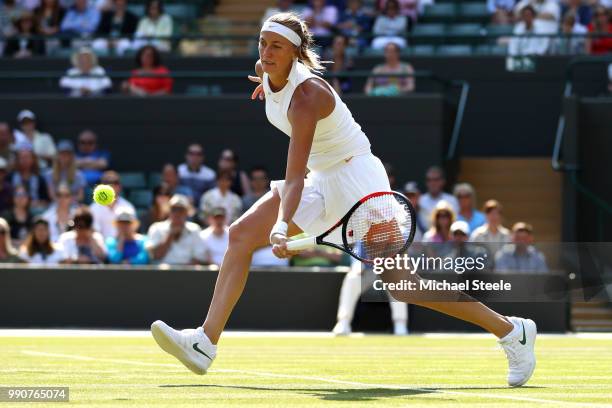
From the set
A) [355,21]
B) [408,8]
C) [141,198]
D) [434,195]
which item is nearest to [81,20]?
[355,21]

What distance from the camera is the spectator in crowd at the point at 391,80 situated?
1670 cm

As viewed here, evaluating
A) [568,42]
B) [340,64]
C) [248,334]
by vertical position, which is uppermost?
[568,42]

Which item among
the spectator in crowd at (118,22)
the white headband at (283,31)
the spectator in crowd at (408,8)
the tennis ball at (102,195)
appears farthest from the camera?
the spectator in crowd at (118,22)

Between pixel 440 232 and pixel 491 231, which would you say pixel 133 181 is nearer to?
pixel 440 232

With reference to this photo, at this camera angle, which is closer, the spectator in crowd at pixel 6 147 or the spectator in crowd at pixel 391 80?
the spectator in crowd at pixel 6 147

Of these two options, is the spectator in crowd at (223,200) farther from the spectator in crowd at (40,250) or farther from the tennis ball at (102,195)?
the tennis ball at (102,195)

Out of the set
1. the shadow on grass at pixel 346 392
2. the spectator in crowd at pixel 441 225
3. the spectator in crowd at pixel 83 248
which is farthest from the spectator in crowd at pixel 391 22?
the shadow on grass at pixel 346 392

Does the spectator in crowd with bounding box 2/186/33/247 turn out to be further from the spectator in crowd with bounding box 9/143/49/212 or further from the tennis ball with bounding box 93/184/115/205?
the tennis ball with bounding box 93/184/115/205

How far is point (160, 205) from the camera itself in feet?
50.3

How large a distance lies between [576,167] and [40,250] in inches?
253

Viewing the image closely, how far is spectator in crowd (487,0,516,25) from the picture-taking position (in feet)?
60.8

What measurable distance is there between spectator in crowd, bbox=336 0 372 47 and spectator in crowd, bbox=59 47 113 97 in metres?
3.27

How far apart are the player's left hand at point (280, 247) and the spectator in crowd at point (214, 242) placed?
311 inches

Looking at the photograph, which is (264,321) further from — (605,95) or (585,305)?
(605,95)
